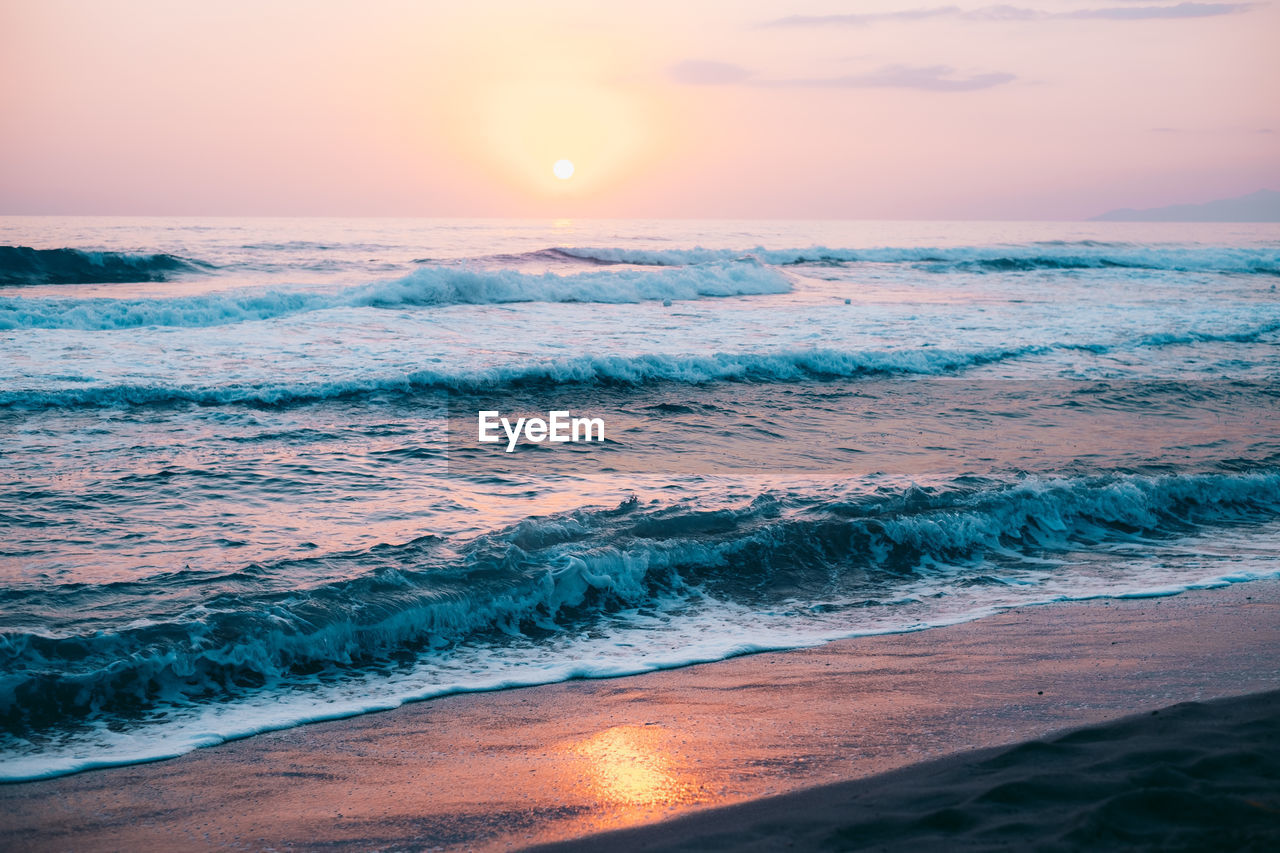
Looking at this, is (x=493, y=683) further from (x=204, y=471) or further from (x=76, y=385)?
(x=76, y=385)

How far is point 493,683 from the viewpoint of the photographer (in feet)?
13.7

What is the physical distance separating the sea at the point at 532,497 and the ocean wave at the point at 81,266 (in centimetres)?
953

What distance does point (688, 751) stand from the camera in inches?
131

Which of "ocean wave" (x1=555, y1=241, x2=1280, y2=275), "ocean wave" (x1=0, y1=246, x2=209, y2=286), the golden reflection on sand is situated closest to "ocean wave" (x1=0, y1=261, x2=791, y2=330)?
"ocean wave" (x1=0, y1=246, x2=209, y2=286)

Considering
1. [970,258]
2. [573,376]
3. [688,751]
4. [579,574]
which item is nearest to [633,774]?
[688,751]

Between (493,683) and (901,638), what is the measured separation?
7.09 ft

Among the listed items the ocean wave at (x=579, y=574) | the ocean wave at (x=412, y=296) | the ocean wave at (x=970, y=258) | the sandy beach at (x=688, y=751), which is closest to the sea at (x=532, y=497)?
the ocean wave at (x=579, y=574)

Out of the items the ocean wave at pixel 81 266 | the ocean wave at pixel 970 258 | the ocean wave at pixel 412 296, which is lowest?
the ocean wave at pixel 412 296

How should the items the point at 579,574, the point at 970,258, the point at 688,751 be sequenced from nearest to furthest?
the point at 688,751 < the point at 579,574 < the point at 970,258

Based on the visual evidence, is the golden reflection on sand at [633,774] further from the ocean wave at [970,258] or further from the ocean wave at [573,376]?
the ocean wave at [970,258]

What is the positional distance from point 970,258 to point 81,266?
35153mm

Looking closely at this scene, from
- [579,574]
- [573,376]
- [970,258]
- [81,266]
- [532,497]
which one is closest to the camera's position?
[579,574]

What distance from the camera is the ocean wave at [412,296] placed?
17.0 m

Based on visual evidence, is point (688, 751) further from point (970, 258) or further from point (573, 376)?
point (970, 258)
